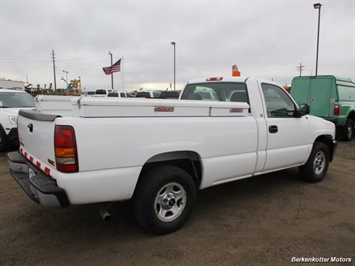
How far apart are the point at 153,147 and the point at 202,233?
1.25 meters

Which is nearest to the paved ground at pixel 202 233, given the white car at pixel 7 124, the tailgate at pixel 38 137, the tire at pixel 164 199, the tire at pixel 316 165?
the tire at pixel 164 199

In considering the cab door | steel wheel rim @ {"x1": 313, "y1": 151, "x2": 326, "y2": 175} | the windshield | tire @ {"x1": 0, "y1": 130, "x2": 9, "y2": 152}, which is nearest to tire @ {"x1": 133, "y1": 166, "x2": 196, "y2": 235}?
the cab door

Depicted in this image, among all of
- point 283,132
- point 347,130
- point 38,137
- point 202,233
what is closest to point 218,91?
point 283,132

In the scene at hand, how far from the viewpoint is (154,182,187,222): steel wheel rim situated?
3377mm

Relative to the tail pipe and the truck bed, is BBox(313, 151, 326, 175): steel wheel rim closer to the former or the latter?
the truck bed

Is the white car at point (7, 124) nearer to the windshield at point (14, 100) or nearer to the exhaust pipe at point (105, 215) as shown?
the windshield at point (14, 100)

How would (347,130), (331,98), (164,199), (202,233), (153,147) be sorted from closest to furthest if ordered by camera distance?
(153,147) → (164,199) → (202,233) → (331,98) → (347,130)

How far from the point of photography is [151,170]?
3.31 m

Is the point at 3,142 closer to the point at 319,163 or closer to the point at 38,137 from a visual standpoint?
the point at 38,137

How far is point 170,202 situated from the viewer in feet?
11.3

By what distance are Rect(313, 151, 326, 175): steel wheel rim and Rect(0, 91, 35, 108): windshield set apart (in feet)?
25.3

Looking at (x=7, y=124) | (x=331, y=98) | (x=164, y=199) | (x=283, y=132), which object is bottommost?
(x=164, y=199)

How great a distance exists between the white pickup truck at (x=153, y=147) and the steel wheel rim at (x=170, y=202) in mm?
11

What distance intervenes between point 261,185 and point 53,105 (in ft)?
12.4
